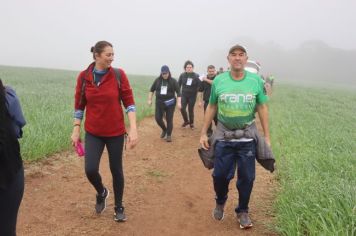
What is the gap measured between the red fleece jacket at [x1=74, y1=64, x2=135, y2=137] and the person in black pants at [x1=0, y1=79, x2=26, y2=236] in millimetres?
1819

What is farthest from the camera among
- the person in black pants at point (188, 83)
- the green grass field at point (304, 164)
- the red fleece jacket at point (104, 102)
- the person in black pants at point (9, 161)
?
the person in black pants at point (188, 83)

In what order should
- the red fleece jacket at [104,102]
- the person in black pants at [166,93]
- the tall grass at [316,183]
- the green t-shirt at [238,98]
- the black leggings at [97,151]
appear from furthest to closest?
the person in black pants at [166,93], the black leggings at [97,151], the red fleece jacket at [104,102], the green t-shirt at [238,98], the tall grass at [316,183]

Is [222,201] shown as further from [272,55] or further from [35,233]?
[272,55]

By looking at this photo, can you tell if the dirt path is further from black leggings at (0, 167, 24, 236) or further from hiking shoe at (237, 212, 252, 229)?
black leggings at (0, 167, 24, 236)

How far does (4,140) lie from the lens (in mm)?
2693

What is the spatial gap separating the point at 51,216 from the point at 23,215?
37 cm

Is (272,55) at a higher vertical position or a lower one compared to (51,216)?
higher

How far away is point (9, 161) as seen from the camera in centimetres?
279

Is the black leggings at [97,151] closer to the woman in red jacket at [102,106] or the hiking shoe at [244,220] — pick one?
the woman in red jacket at [102,106]

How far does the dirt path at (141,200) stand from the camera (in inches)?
198

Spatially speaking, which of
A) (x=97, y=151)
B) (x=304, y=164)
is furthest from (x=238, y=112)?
(x=304, y=164)

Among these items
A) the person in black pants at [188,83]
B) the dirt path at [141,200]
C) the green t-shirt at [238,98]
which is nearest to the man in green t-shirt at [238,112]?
the green t-shirt at [238,98]

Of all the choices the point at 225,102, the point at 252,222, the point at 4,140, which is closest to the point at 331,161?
the point at 252,222

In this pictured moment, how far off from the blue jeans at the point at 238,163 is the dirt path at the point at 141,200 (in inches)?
24.9
